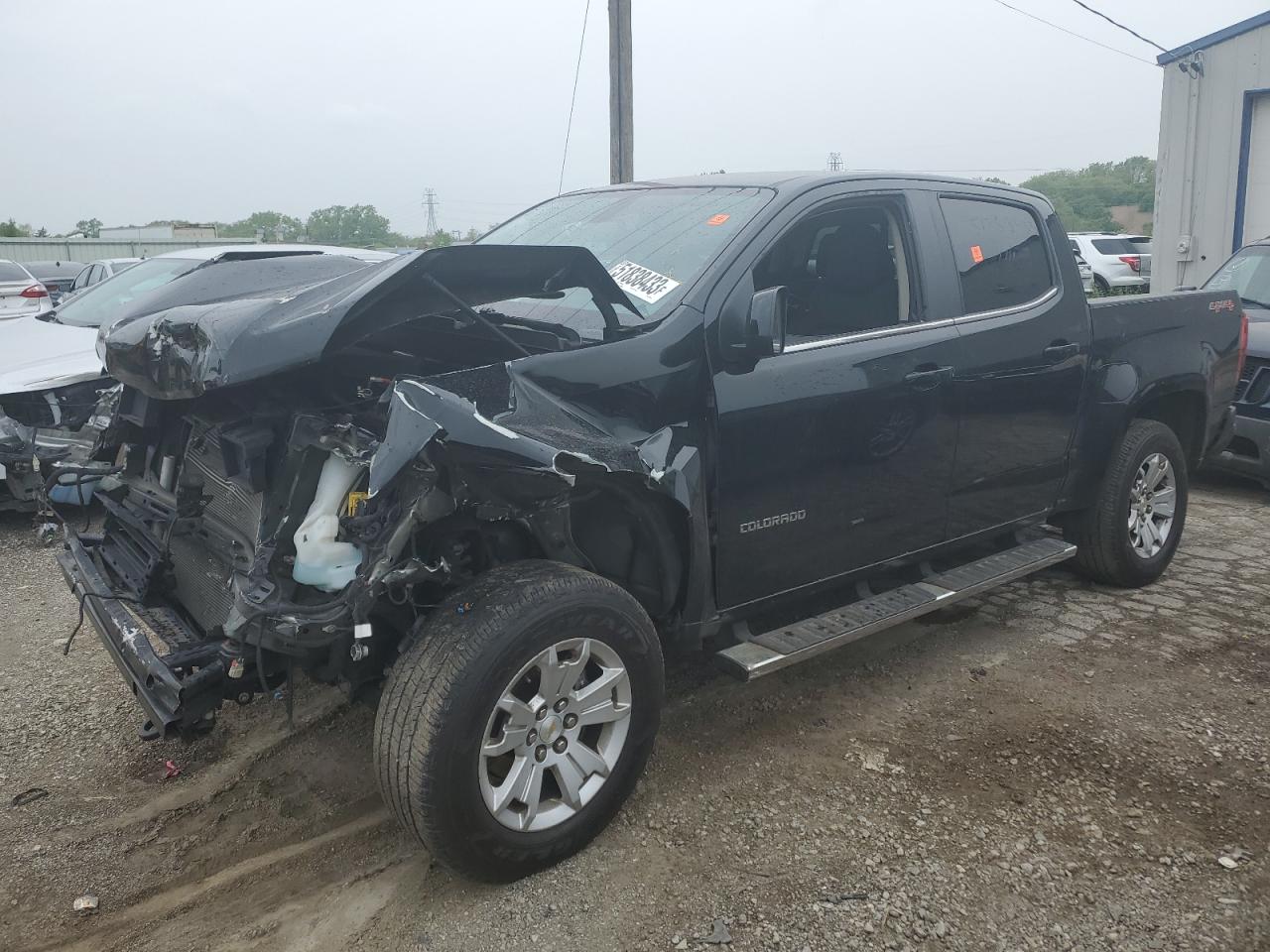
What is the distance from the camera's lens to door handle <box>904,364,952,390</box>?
12.3 ft

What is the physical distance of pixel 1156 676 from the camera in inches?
164

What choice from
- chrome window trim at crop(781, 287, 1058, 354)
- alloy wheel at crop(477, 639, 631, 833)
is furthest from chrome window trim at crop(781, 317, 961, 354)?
alloy wheel at crop(477, 639, 631, 833)

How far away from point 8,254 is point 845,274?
34091 millimetres

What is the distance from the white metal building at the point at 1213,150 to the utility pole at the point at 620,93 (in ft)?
28.7

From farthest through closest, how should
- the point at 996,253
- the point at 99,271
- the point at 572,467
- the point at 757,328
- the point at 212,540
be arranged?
the point at 99,271, the point at 996,253, the point at 212,540, the point at 757,328, the point at 572,467

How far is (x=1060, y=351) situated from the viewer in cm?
438

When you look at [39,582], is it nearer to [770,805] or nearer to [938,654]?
[770,805]

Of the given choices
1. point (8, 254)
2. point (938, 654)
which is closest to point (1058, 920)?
point (938, 654)

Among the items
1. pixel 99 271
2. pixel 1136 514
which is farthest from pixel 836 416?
pixel 99 271

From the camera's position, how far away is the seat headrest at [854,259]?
150 inches

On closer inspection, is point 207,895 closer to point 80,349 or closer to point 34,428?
point 34,428

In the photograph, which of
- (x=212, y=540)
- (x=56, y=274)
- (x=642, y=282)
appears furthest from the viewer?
(x=56, y=274)

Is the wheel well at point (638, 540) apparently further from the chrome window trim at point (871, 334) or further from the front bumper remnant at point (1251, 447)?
the front bumper remnant at point (1251, 447)

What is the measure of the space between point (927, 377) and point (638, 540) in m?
1.37
